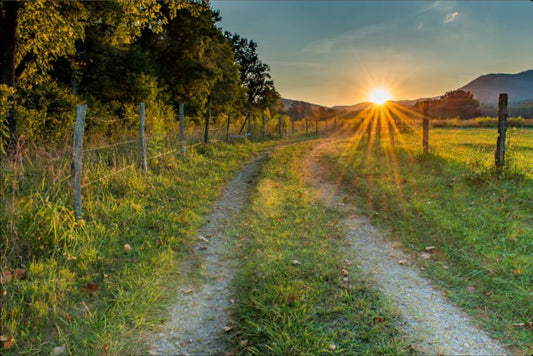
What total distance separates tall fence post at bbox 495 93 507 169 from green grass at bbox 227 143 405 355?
474 cm

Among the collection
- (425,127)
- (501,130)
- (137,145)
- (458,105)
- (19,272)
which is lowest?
(19,272)

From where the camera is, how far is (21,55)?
34.4 feet

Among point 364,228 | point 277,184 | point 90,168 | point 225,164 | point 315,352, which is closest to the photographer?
point 315,352

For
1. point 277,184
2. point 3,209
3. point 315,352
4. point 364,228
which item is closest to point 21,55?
point 3,209

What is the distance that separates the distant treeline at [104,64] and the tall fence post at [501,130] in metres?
10.5

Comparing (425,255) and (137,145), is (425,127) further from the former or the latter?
(137,145)

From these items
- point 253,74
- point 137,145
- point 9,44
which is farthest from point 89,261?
point 253,74

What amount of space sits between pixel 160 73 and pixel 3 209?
50.3 feet

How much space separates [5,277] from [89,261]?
1.00m

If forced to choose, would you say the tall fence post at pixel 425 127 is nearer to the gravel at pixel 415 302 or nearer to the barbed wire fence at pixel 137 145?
the gravel at pixel 415 302

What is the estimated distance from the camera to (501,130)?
8211 mm

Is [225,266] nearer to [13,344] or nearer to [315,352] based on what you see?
[315,352]

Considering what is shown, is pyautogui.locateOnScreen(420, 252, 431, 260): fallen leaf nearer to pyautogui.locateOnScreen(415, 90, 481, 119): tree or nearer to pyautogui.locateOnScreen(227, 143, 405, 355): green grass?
pyautogui.locateOnScreen(227, 143, 405, 355): green grass

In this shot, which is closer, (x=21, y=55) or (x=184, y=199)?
(x=184, y=199)
